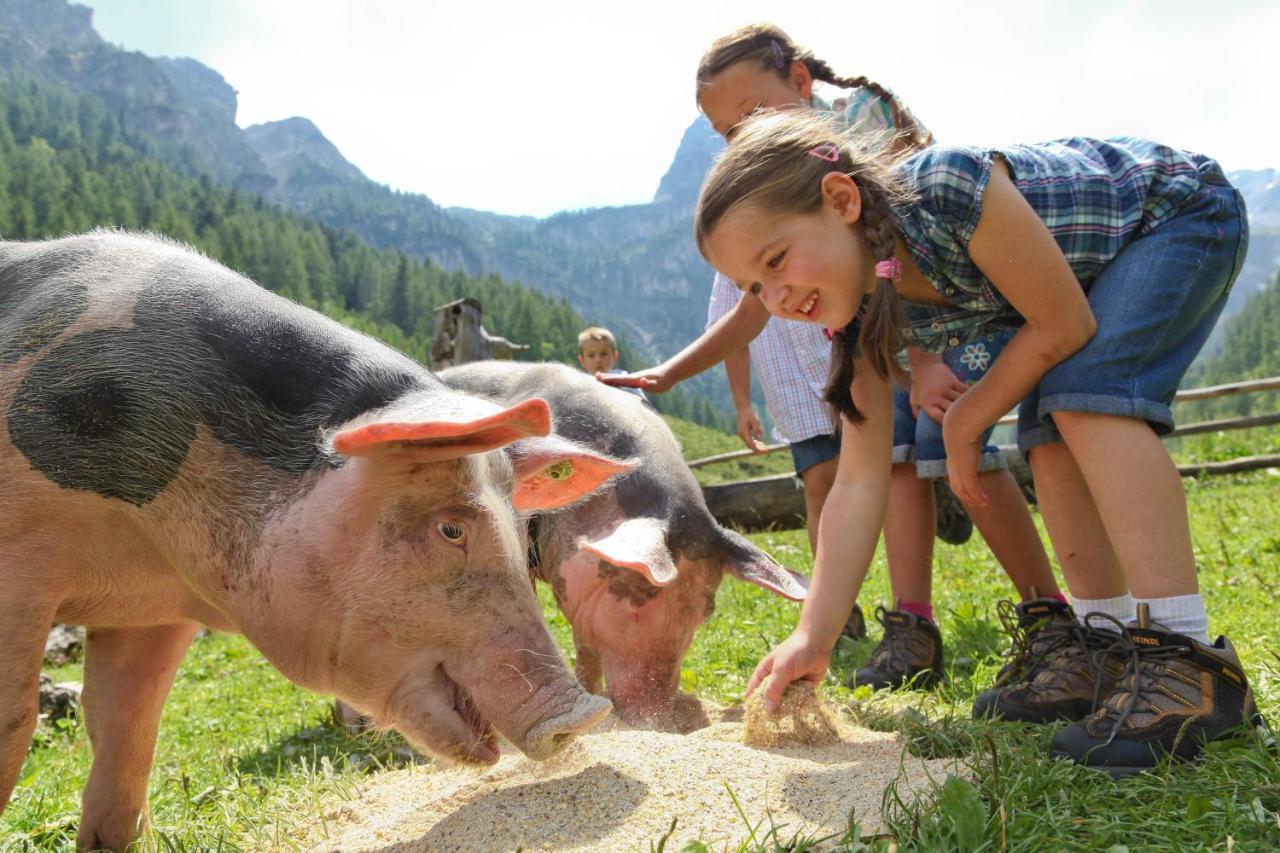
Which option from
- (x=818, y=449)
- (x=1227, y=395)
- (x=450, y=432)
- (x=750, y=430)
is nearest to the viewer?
(x=450, y=432)

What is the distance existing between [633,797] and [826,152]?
1.75 meters

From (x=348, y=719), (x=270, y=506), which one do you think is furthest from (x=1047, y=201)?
(x=348, y=719)

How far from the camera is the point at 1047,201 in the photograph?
2650 millimetres

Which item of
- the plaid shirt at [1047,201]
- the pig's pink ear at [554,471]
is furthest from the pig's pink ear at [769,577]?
the plaid shirt at [1047,201]

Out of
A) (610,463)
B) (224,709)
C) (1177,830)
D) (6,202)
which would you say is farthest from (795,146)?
(6,202)

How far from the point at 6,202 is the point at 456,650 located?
9371cm

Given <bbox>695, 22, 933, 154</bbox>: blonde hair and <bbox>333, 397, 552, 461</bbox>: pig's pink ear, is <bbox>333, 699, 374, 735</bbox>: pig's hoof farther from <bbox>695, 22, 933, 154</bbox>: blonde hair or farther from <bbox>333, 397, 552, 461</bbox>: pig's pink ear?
<bbox>695, 22, 933, 154</bbox>: blonde hair

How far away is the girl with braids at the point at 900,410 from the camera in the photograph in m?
3.49

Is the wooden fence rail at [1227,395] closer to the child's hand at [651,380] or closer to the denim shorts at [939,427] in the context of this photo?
the child's hand at [651,380]

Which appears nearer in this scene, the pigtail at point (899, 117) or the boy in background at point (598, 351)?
the pigtail at point (899, 117)

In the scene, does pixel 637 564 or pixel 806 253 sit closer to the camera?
pixel 806 253

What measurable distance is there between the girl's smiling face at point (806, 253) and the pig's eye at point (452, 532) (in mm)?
1064

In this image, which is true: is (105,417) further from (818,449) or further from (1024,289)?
(818,449)

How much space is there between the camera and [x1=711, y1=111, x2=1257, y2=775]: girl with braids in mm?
2395
